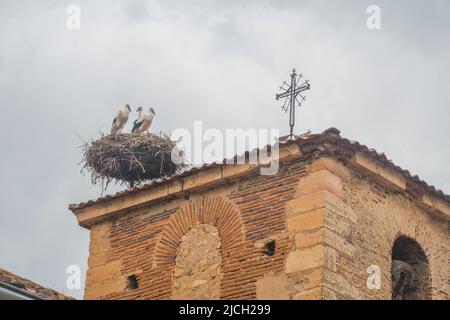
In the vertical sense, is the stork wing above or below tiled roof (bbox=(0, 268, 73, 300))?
above

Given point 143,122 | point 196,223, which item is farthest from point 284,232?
point 143,122

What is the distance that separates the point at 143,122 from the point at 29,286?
6715mm

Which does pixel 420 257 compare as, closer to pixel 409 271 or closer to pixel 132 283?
pixel 409 271

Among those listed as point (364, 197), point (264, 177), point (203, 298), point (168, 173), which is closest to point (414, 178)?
point (364, 197)

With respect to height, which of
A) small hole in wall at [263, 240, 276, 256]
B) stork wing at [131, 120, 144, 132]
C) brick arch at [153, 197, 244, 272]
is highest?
stork wing at [131, 120, 144, 132]

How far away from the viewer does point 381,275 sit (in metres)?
14.8

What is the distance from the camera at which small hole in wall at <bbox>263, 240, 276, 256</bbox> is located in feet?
48.1

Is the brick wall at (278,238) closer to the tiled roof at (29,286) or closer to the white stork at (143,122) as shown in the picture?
the tiled roof at (29,286)

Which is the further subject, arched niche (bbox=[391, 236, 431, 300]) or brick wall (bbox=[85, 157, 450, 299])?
arched niche (bbox=[391, 236, 431, 300])

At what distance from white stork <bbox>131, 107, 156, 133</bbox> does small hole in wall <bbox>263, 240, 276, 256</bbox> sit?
583 cm

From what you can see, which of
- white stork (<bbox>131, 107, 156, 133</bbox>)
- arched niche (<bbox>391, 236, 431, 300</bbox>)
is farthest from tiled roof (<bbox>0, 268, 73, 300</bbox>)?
white stork (<bbox>131, 107, 156, 133</bbox>)

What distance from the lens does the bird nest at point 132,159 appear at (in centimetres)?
1908

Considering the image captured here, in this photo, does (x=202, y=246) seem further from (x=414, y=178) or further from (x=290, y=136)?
(x=414, y=178)

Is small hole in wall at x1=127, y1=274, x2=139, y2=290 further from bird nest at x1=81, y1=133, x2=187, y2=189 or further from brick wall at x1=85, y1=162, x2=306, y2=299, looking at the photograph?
bird nest at x1=81, y1=133, x2=187, y2=189
